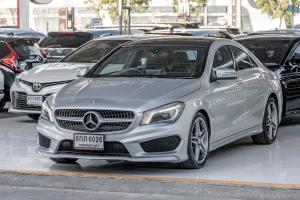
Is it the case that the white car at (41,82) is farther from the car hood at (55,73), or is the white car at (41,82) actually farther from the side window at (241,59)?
the side window at (241,59)

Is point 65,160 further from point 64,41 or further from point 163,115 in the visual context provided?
point 64,41

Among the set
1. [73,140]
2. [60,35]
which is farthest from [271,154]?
[60,35]

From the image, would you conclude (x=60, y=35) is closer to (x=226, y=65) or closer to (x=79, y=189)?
(x=226, y=65)

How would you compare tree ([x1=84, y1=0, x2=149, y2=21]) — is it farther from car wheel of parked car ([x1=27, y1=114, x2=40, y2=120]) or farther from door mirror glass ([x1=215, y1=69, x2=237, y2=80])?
door mirror glass ([x1=215, y1=69, x2=237, y2=80])

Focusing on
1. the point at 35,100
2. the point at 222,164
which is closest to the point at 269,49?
the point at 35,100

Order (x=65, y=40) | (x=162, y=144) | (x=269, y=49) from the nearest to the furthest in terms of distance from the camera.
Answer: (x=162, y=144) → (x=269, y=49) → (x=65, y=40)

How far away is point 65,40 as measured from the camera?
21.6 m

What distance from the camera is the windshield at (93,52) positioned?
13820mm

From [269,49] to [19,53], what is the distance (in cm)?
508

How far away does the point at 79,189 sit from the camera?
804cm

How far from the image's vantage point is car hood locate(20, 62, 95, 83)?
42.4 ft

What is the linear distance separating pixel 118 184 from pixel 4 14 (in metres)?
89.6

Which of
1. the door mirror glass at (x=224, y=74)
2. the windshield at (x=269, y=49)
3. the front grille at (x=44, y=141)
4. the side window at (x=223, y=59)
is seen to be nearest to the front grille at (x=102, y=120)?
the front grille at (x=44, y=141)

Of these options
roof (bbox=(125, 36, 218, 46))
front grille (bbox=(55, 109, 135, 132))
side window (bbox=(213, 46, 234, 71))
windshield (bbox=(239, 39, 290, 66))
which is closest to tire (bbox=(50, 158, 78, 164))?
front grille (bbox=(55, 109, 135, 132))
